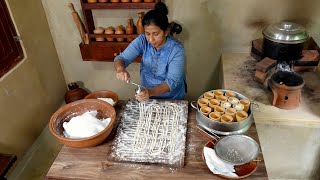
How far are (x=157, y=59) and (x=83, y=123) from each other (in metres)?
0.73

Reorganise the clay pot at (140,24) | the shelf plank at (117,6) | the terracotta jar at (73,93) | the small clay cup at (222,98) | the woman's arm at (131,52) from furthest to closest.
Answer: the terracotta jar at (73,93)
the clay pot at (140,24)
the shelf plank at (117,6)
the woman's arm at (131,52)
the small clay cup at (222,98)

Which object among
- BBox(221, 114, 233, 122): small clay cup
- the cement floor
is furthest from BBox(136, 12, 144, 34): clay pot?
the cement floor

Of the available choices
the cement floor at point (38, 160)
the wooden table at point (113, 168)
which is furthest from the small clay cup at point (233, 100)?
the cement floor at point (38, 160)

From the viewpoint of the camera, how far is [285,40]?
2039 mm

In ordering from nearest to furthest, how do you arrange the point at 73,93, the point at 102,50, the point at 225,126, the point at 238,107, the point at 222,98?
1. the point at 225,126
2. the point at 238,107
3. the point at 222,98
4. the point at 102,50
5. the point at 73,93

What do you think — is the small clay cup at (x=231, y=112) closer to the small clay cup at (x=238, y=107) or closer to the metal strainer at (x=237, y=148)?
the small clay cup at (x=238, y=107)

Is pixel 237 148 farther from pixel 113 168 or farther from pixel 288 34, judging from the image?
pixel 288 34

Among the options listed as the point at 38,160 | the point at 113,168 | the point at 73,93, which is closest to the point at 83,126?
the point at 113,168

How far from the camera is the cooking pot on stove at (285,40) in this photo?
2033 mm

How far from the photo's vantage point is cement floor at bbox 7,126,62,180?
2.34 metres

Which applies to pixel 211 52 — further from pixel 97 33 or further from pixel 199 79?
pixel 97 33

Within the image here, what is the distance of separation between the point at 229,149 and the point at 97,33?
171 cm

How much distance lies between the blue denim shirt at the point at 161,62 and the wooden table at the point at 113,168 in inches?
22.5

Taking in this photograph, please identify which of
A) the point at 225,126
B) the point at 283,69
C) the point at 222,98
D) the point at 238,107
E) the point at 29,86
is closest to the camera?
the point at 225,126
